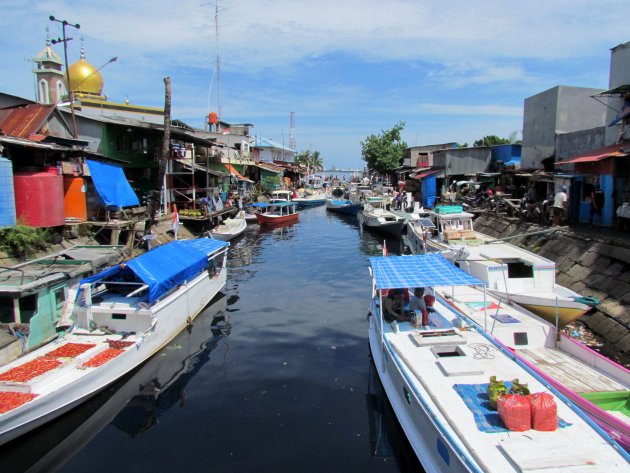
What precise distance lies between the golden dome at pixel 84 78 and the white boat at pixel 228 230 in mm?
18549

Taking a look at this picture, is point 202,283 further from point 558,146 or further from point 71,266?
point 558,146

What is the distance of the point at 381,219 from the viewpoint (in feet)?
125

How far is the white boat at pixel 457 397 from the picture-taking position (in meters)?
6.44

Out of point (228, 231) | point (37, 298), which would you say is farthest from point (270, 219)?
point (37, 298)

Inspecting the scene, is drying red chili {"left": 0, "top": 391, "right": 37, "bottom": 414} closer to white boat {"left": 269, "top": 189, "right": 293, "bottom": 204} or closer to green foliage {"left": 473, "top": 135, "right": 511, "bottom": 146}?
white boat {"left": 269, "top": 189, "right": 293, "bottom": 204}

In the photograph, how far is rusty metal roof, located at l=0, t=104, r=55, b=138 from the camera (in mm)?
21078

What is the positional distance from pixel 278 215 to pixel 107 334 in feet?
110

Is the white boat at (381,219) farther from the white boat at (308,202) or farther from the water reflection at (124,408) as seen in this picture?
the water reflection at (124,408)

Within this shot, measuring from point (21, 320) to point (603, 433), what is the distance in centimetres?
1367

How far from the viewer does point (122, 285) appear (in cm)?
1472

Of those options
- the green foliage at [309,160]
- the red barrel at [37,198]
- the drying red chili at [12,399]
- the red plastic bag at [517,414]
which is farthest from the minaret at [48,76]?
the green foliage at [309,160]

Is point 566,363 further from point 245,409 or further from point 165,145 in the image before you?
point 165,145

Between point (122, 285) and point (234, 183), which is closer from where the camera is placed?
point (122, 285)

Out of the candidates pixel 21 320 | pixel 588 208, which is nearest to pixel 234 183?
pixel 588 208
